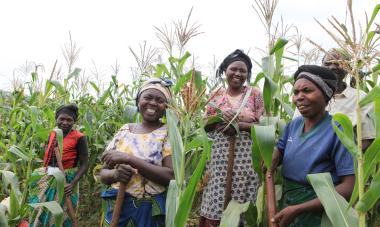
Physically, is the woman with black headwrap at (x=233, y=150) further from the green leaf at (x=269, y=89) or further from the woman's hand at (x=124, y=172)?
the woman's hand at (x=124, y=172)

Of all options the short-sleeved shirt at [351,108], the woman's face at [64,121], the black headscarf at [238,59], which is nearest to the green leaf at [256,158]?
the short-sleeved shirt at [351,108]

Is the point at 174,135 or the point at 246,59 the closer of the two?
the point at 174,135

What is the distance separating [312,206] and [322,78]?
22.9 inches

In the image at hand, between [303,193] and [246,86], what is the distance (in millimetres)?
1060

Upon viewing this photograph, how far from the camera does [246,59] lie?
101 inches

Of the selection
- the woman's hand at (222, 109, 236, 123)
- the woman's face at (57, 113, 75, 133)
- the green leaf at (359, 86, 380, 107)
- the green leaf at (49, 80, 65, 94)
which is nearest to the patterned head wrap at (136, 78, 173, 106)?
the woman's hand at (222, 109, 236, 123)

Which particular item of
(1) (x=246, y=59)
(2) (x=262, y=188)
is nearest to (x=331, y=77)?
(2) (x=262, y=188)

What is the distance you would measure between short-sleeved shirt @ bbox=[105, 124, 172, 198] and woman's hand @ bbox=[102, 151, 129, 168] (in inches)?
2.2

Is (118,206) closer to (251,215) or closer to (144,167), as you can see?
(144,167)

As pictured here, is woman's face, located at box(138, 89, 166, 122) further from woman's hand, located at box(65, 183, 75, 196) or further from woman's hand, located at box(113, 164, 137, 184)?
woman's hand, located at box(65, 183, 75, 196)

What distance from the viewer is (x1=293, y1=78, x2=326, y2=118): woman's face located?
5.64ft

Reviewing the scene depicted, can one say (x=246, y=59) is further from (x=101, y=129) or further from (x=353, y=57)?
(x=101, y=129)

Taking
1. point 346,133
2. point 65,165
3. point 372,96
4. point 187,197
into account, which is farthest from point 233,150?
point 65,165

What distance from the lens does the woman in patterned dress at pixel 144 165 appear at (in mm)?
1860
